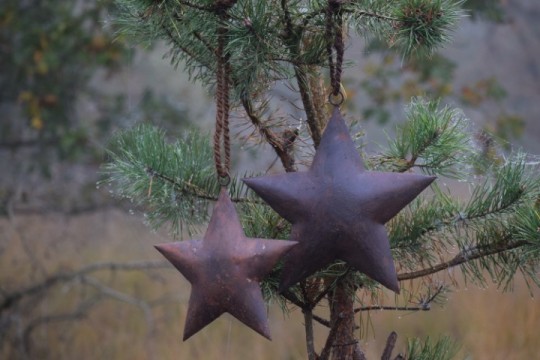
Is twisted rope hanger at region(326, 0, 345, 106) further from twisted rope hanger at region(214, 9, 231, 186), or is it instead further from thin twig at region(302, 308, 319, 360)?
thin twig at region(302, 308, 319, 360)

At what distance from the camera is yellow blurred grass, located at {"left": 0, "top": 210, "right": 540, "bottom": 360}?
2.08m

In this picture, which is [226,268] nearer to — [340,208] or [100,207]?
[340,208]

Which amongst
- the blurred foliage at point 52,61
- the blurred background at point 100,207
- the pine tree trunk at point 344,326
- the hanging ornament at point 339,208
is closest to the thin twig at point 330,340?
the pine tree trunk at point 344,326

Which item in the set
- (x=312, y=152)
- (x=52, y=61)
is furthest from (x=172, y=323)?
(x=312, y=152)

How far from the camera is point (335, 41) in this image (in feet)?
2.12

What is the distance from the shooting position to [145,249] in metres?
2.89

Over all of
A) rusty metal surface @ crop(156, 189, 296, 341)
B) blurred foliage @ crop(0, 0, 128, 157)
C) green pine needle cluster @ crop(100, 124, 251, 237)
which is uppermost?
blurred foliage @ crop(0, 0, 128, 157)

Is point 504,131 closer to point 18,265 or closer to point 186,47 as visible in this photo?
point 186,47

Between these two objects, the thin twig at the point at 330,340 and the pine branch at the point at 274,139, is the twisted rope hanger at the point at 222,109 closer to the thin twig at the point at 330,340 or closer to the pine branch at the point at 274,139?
the pine branch at the point at 274,139

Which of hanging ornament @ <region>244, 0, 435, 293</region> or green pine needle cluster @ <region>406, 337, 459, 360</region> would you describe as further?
green pine needle cluster @ <region>406, 337, 459, 360</region>

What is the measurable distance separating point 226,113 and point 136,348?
189 centimetres

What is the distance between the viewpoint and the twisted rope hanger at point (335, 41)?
64 cm

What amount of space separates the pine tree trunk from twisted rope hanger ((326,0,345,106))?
0.63 ft

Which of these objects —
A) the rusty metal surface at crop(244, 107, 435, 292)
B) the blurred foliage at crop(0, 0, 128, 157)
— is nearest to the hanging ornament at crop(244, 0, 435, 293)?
the rusty metal surface at crop(244, 107, 435, 292)
